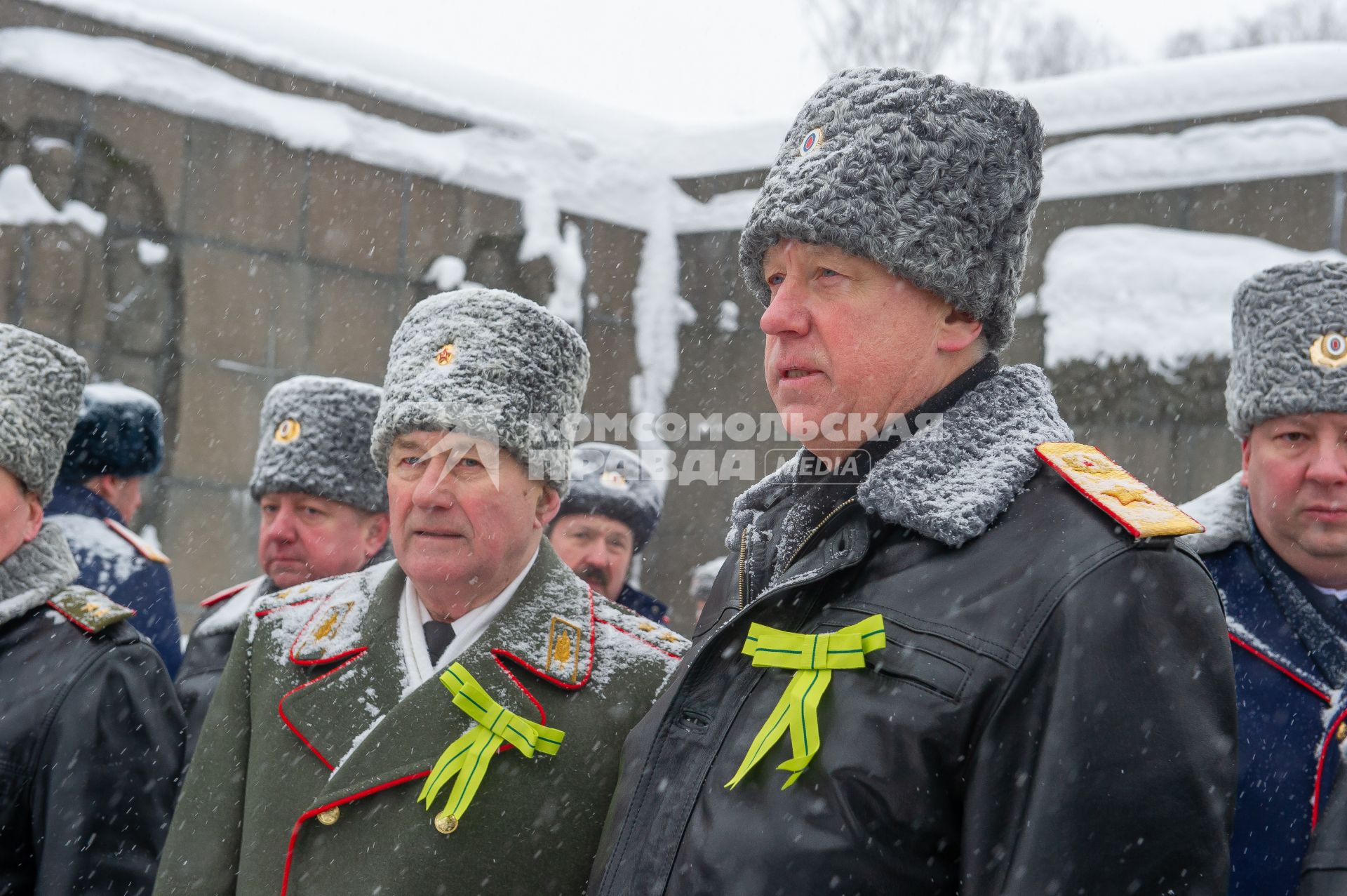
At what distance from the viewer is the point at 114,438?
15.3 ft

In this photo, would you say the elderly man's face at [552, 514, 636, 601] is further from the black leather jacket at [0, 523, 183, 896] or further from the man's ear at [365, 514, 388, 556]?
the black leather jacket at [0, 523, 183, 896]

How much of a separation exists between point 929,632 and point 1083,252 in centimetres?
523

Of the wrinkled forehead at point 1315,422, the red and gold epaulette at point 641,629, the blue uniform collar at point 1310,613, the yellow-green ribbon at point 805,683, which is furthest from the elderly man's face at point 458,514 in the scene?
the wrinkled forehead at point 1315,422

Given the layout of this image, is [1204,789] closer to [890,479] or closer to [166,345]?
[890,479]

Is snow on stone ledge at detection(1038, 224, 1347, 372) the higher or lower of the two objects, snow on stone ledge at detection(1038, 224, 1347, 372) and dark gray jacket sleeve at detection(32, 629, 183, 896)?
the higher

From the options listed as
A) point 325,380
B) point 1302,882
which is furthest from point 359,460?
point 1302,882

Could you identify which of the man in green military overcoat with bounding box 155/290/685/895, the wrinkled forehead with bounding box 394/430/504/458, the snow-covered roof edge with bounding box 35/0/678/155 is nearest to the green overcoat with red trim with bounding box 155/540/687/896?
the man in green military overcoat with bounding box 155/290/685/895

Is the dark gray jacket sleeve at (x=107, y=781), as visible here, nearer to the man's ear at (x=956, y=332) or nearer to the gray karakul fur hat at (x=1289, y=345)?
the man's ear at (x=956, y=332)

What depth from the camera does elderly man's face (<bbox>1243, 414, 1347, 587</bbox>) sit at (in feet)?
9.16

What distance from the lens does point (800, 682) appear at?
1742 mm

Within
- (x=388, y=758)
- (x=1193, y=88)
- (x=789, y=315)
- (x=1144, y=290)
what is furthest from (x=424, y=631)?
(x=1193, y=88)

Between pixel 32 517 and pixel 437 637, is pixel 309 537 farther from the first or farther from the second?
pixel 437 637

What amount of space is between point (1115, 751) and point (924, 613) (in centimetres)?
29

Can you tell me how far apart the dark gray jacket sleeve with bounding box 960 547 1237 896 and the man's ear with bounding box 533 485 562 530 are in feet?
4.67
